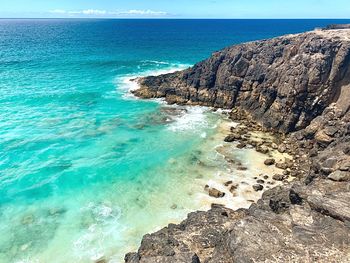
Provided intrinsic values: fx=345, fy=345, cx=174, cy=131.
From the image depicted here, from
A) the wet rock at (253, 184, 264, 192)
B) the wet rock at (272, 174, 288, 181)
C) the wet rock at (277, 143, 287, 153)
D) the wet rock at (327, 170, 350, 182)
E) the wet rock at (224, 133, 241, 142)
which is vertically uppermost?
the wet rock at (327, 170, 350, 182)

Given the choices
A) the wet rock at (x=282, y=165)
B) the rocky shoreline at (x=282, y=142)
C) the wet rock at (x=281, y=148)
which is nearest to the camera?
the rocky shoreline at (x=282, y=142)

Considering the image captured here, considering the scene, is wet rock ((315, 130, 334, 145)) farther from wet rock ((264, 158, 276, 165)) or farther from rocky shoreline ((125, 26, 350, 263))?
wet rock ((264, 158, 276, 165))

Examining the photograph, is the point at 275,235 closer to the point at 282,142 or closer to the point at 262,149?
the point at 262,149

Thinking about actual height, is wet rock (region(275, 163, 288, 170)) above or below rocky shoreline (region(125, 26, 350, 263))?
below

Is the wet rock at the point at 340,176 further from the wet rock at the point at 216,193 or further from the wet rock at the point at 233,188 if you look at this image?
the wet rock at the point at 216,193

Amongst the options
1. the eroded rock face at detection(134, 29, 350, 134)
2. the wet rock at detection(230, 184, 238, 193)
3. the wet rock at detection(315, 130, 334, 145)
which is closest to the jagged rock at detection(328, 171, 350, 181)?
the wet rock at detection(230, 184, 238, 193)

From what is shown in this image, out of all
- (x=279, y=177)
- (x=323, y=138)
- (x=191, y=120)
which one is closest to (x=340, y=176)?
(x=279, y=177)

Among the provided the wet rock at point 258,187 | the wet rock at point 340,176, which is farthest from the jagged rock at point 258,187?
the wet rock at point 340,176
